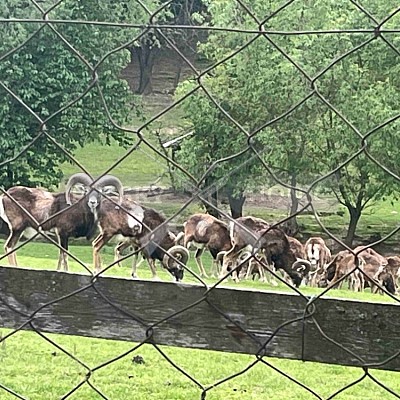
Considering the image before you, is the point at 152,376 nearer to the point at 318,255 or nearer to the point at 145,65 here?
the point at 318,255

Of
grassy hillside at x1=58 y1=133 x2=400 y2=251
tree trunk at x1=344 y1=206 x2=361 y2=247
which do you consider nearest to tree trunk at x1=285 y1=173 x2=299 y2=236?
grassy hillside at x1=58 y1=133 x2=400 y2=251

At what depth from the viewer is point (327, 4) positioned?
15.9 feet

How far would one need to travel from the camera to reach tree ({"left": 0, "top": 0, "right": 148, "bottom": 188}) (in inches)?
51.9

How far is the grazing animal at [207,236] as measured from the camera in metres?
2.48

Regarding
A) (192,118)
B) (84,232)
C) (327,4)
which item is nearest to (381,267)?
(192,118)

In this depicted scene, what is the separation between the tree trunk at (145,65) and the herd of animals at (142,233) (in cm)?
27

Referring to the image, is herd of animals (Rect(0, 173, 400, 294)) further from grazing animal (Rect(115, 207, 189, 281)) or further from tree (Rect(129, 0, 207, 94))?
tree (Rect(129, 0, 207, 94))

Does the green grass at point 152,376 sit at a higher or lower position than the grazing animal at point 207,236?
lower

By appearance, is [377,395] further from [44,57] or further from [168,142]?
[44,57]

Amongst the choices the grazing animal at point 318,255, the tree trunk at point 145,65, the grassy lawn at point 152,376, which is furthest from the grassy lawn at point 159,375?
the tree trunk at point 145,65

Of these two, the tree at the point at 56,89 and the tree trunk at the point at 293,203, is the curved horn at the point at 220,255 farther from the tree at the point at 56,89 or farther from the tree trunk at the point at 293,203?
the tree at the point at 56,89

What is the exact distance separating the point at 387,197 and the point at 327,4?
5.02ft

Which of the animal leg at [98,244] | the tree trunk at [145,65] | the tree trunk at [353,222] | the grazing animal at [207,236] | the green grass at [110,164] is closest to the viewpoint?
the tree trunk at [145,65]

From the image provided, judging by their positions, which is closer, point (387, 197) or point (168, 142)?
point (168, 142)
